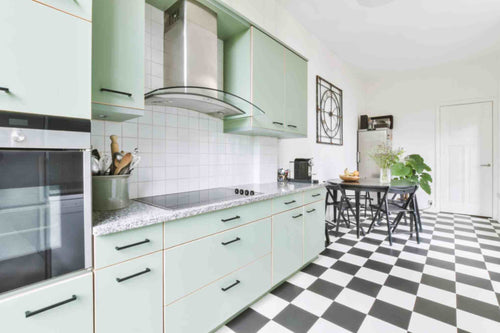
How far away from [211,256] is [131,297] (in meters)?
0.46

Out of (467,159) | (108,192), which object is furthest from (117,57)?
(467,159)

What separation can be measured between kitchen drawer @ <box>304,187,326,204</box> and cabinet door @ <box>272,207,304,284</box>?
0.15 m

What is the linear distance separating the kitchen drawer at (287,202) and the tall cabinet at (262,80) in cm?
66

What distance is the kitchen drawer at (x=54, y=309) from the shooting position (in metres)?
0.79

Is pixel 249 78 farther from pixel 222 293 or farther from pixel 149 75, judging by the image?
pixel 222 293

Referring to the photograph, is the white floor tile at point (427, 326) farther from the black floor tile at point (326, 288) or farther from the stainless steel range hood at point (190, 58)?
the stainless steel range hood at point (190, 58)

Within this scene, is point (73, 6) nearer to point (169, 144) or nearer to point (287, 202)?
point (169, 144)

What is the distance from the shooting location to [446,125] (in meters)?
4.76

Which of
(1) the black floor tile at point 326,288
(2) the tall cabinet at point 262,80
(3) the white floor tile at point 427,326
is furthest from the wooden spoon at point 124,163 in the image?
(3) the white floor tile at point 427,326

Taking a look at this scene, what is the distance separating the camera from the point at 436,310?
170 cm

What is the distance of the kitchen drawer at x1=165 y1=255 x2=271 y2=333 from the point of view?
49.7 inches

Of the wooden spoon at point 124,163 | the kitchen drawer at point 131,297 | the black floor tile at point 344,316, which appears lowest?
the black floor tile at point 344,316

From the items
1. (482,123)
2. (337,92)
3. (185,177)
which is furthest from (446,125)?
(185,177)

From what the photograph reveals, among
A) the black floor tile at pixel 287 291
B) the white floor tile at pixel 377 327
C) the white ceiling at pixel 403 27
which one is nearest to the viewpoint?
the white floor tile at pixel 377 327
